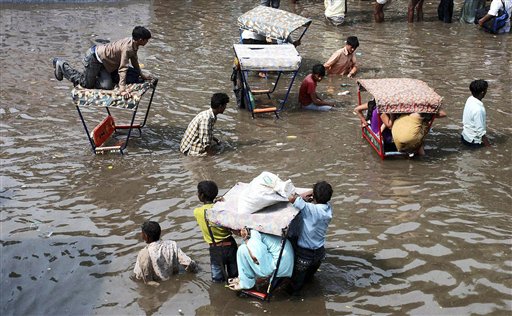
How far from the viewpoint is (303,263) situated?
5566mm

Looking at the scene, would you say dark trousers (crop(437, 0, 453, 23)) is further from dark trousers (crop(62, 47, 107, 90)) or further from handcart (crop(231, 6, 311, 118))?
dark trousers (crop(62, 47, 107, 90))

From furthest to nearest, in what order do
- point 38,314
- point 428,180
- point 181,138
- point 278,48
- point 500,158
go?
point 278,48 → point 181,138 → point 500,158 → point 428,180 → point 38,314

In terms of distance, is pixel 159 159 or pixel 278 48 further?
pixel 278 48

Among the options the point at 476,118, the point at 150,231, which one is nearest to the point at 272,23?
the point at 476,118

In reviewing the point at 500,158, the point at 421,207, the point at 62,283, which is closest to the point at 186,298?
the point at 62,283

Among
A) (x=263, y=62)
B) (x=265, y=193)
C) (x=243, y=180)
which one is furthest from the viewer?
(x=263, y=62)

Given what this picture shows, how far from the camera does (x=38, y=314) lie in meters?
5.54

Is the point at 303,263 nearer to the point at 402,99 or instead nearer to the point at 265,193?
the point at 265,193

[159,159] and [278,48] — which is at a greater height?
[278,48]

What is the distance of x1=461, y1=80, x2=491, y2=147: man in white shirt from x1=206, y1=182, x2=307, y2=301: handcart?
4353mm

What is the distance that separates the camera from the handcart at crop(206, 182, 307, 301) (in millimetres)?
5219

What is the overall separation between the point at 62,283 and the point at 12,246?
90 centimetres

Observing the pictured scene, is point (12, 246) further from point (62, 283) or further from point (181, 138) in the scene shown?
point (181, 138)

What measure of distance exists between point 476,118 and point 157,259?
4981mm
